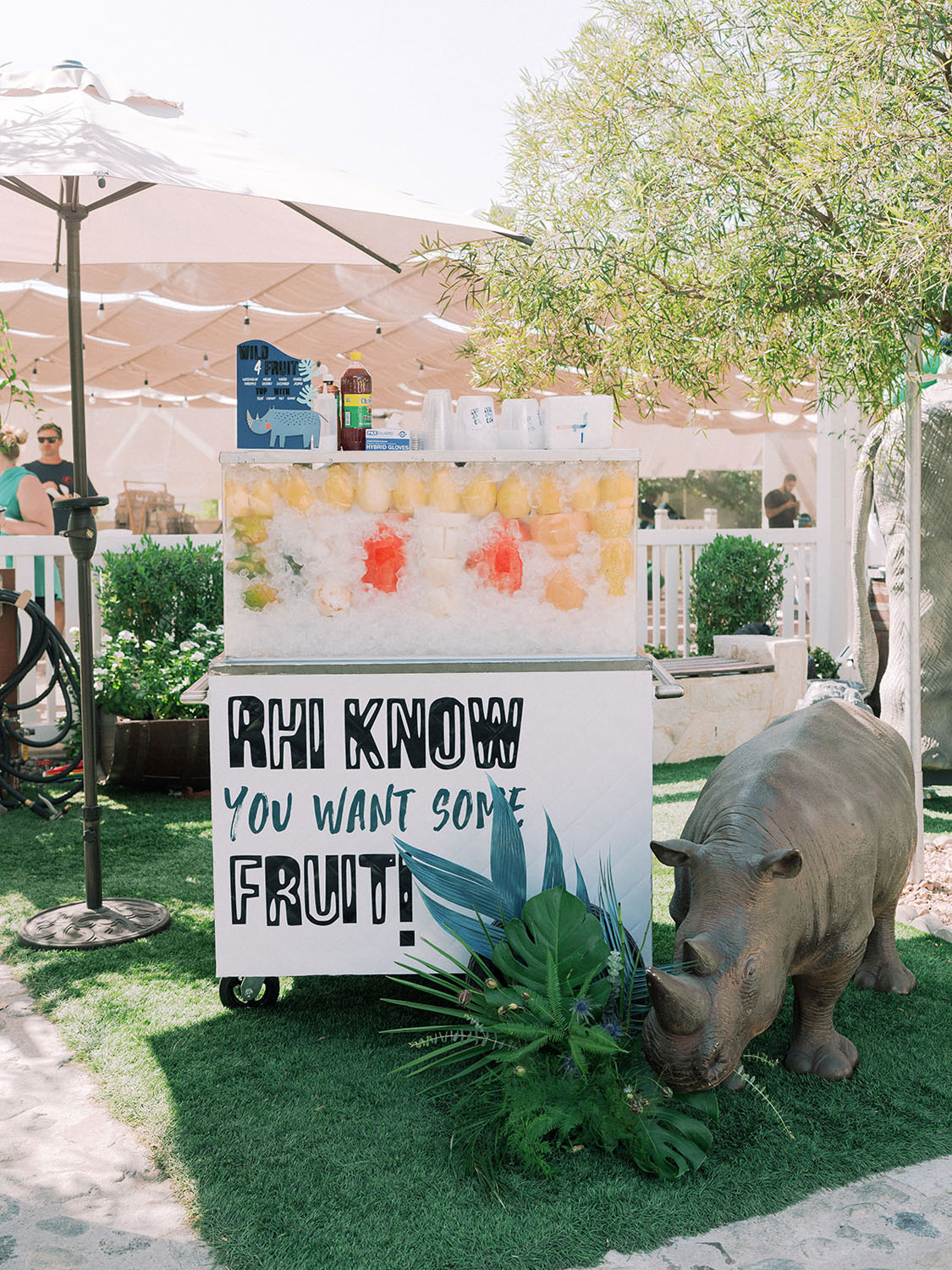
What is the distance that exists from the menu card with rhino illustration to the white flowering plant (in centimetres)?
316

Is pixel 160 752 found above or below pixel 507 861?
below

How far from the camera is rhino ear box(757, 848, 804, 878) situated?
2566 millimetres

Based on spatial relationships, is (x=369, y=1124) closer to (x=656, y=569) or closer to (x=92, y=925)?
(x=92, y=925)

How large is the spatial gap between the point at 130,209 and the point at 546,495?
2.89 metres

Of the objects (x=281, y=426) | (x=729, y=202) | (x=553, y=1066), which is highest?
(x=729, y=202)

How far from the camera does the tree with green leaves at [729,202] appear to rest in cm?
Answer: 342

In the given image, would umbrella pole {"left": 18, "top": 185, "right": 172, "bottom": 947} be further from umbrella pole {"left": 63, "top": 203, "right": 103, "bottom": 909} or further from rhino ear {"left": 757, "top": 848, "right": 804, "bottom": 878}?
rhino ear {"left": 757, "top": 848, "right": 804, "bottom": 878}

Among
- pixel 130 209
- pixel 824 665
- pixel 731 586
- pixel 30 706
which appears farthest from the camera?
pixel 824 665

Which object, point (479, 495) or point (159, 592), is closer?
point (479, 495)

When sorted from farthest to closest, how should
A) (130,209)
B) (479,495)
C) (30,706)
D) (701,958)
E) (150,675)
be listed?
1. (150,675)
2. (30,706)
3. (130,209)
4. (479,495)
5. (701,958)

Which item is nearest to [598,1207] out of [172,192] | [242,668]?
[242,668]

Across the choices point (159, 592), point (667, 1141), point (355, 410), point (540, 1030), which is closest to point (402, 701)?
point (355, 410)

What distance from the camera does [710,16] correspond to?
4191 millimetres

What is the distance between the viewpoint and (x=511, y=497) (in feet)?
10.7
